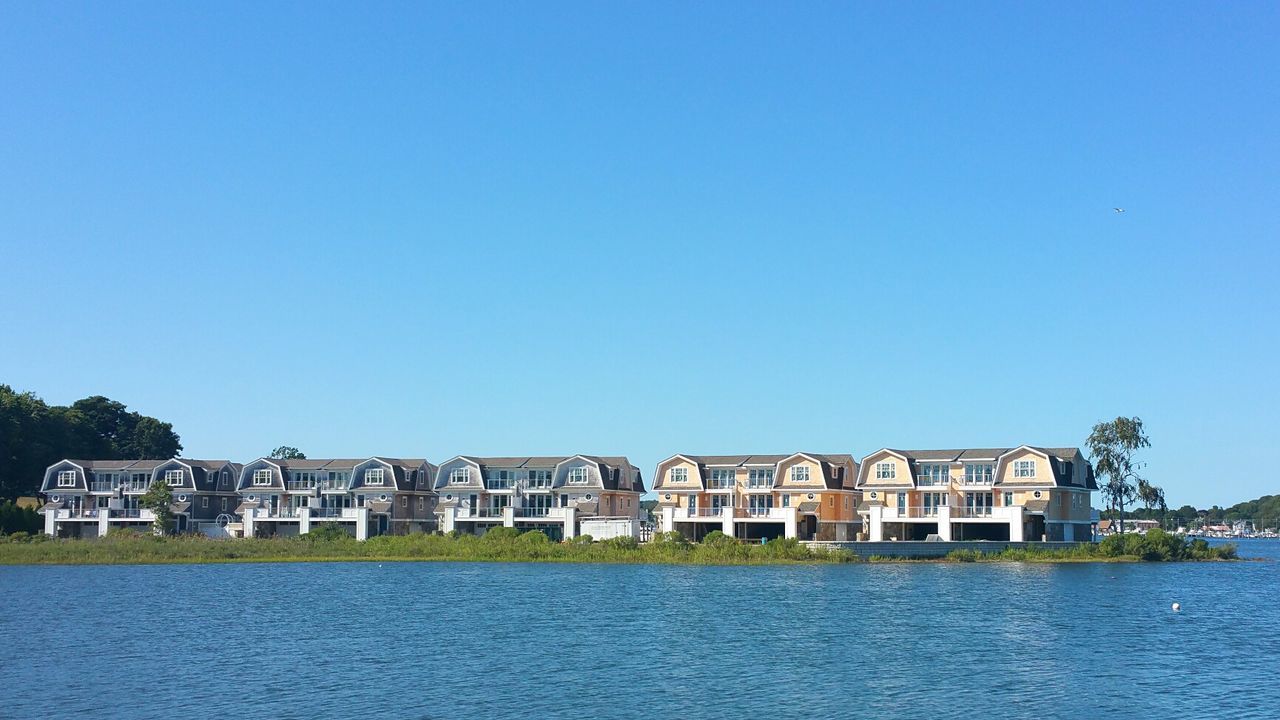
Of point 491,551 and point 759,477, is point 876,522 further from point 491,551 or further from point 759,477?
point 491,551

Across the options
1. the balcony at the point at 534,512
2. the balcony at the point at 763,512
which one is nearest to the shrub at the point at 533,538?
the balcony at the point at 534,512

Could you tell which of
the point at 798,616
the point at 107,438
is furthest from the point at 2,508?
the point at 798,616

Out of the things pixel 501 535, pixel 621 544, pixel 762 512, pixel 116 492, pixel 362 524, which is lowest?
pixel 621 544

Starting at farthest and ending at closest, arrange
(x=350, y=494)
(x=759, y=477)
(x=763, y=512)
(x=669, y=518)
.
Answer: (x=350, y=494), (x=669, y=518), (x=759, y=477), (x=763, y=512)

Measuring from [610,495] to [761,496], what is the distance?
43.7ft

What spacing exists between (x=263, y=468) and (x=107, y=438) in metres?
30.4

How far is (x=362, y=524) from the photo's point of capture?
101562mm

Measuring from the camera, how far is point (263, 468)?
107438 millimetres

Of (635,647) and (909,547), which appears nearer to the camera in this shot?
(635,647)

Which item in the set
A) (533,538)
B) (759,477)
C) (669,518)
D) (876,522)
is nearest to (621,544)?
(533,538)

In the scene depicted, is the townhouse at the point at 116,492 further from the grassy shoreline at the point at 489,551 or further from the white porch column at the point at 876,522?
the white porch column at the point at 876,522

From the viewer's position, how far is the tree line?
346 ft

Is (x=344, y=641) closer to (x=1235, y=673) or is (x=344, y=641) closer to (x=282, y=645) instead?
(x=282, y=645)

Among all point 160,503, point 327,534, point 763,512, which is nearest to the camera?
point 327,534
